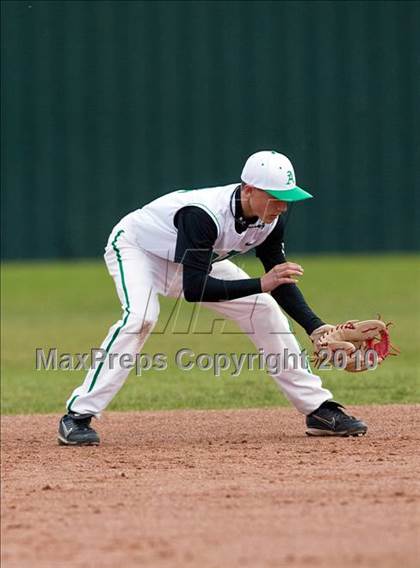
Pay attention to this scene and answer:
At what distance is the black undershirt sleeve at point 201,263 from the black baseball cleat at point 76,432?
2.92 ft

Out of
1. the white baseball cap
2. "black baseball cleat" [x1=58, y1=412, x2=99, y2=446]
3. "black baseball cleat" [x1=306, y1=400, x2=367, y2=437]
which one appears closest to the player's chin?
the white baseball cap

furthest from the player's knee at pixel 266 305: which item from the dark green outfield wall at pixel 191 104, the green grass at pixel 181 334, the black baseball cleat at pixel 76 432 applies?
the dark green outfield wall at pixel 191 104

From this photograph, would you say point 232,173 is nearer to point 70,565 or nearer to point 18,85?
point 18,85

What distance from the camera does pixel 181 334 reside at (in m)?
12.8

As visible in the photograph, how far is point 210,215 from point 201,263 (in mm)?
245

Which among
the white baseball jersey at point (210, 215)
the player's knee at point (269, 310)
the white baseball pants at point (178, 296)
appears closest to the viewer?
the white baseball jersey at point (210, 215)

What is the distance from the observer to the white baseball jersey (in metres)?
5.97

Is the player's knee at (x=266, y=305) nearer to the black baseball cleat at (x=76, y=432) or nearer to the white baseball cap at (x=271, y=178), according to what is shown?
the white baseball cap at (x=271, y=178)

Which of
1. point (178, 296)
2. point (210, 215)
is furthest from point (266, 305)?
point (210, 215)

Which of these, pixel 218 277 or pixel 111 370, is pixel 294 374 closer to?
pixel 218 277

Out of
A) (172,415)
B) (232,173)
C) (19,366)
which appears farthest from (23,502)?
(232,173)

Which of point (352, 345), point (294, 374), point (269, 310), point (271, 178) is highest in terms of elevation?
point (271, 178)

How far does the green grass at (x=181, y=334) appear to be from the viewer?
8.61 m

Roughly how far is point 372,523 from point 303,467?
1.26 metres
